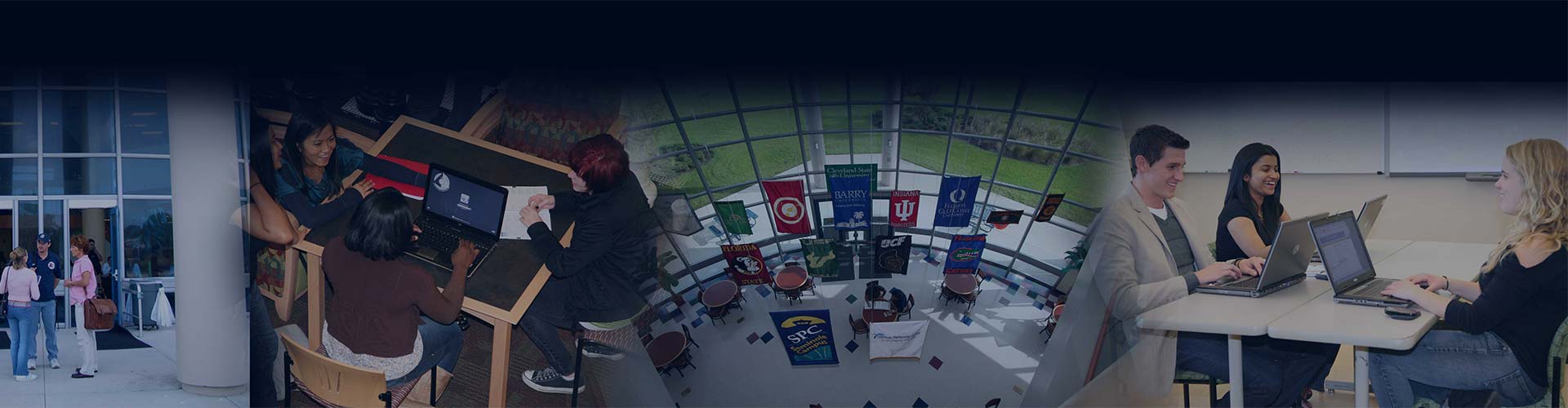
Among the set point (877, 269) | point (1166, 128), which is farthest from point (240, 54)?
point (1166, 128)

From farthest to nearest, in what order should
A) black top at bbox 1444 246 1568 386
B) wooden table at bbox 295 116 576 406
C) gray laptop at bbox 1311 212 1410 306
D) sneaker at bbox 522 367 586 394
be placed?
sneaker at bbox 522 367 586 394 → wooden table at bbox 295 116 576 406 → gray laptop at bbox 1311 212 1410 306 → black top at bbox 1444 246 1568 386

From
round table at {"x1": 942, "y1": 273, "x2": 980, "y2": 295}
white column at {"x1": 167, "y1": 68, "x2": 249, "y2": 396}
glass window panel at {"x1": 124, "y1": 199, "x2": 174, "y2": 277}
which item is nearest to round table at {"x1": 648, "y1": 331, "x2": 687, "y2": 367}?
round table at {"x1": 942, "y1": 273, "x2": 980, "y2": 295}

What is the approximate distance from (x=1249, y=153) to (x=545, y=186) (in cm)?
258

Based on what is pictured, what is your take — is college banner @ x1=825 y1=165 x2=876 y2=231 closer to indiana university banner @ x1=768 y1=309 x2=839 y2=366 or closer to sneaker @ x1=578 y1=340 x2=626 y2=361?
indiana university banner @ x1=768 y1=309 x2=839 y2=366

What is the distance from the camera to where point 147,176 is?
3.74 metres

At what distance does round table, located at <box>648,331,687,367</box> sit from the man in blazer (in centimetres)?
124

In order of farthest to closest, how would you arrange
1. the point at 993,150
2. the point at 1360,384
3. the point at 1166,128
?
1. the point at 1166,128
2. the point at 993,150
3. the point at 1360,384

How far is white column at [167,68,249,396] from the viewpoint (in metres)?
3.58

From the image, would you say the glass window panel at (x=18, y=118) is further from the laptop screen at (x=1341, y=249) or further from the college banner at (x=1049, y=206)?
the laptop screen at (x=1341, y=249)

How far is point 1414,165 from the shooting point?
12.2 feet

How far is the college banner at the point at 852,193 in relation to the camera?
11.0ft

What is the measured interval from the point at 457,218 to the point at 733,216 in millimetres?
955

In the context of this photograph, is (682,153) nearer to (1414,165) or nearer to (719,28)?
(719,28)

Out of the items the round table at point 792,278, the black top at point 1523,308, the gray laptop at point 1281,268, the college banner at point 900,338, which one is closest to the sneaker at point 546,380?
the round table at point 792,278
